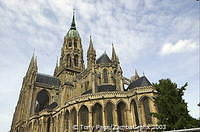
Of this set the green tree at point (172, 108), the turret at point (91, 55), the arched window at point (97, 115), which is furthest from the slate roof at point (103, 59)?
the green tree at point (172, 108)

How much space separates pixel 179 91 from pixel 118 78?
A: 17896 mm

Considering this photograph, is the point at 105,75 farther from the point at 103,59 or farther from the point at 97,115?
the point at 97,115

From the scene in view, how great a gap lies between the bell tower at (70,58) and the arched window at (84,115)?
75.5 feet

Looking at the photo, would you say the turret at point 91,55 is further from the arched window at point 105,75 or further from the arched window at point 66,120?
the arched window at point 66,120

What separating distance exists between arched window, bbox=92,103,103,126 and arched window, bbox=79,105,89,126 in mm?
1124

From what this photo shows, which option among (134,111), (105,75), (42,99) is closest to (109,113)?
(134,111)

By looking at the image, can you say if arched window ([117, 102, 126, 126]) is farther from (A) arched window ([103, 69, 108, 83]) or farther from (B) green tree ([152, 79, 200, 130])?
(B) green tree ([152, 79, 200, 130])

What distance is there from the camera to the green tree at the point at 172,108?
1584 centimetres

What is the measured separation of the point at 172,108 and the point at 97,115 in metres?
16.2

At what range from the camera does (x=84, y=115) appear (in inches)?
1268

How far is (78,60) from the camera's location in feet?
199

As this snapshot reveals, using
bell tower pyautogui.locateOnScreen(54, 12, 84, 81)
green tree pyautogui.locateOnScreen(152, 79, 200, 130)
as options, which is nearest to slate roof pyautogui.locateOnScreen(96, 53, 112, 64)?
bell tower pyautogui.locateOnScreen(54, 12, 84, 81)

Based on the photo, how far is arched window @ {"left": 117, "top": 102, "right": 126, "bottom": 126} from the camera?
30733 mm

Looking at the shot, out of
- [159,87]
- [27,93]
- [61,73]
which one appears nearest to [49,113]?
[27,93]
